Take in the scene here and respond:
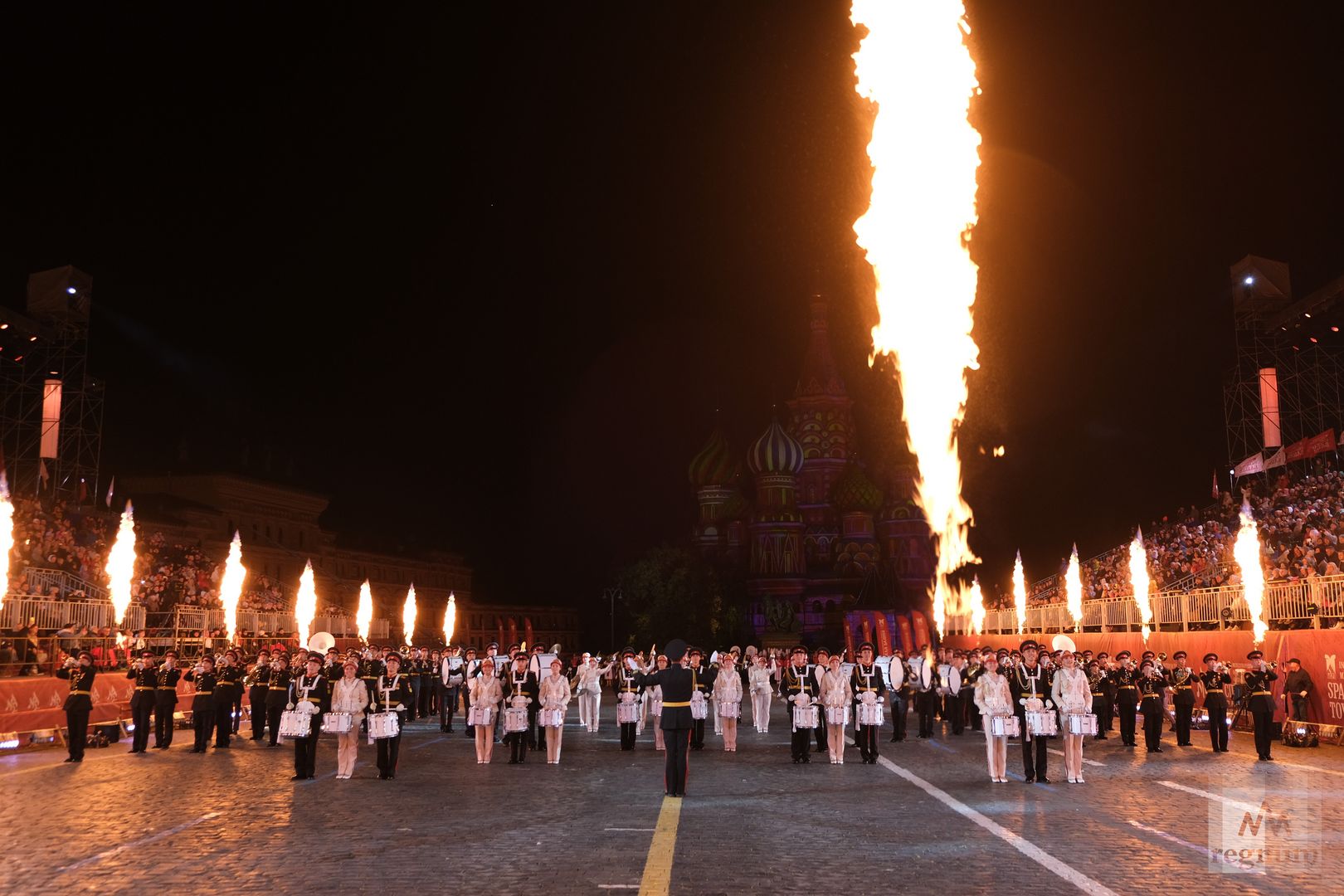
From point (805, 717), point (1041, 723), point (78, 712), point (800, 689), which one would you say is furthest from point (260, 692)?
point (1041, 723)

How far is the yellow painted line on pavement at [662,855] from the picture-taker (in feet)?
29.1

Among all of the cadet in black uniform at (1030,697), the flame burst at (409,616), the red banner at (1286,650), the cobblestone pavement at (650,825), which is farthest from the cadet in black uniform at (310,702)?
the flame burst at (409,616)

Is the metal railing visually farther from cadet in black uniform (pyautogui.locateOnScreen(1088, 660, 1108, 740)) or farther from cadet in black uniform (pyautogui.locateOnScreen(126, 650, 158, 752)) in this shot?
cadet in black uniform (pyautogui.locateOnScreen(126, 650, 158, 752))

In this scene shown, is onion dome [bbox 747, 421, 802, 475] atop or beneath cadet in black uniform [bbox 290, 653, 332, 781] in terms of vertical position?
atop

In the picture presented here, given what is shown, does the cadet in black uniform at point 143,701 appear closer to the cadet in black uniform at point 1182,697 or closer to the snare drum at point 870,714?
the snare drum at point 870,714

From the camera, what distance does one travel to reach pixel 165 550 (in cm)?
5391

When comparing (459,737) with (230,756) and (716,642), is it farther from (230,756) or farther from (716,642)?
(716,642)

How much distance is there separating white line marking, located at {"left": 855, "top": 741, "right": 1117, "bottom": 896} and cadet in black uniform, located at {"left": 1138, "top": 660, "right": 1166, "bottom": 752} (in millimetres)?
7753

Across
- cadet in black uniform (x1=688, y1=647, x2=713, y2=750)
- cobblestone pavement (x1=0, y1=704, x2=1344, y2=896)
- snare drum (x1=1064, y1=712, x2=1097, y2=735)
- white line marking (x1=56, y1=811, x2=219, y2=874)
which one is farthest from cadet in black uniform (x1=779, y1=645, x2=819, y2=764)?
white line marking (x1=56, y1=811, x2=219, y2=874)

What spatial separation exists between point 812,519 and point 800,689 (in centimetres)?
8076

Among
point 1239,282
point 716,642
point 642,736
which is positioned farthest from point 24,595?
point 716,642

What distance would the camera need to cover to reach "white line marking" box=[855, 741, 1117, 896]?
29.2ft

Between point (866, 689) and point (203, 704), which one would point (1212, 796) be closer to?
point (866, 689)

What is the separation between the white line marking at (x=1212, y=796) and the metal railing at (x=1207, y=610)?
31.1 ft
